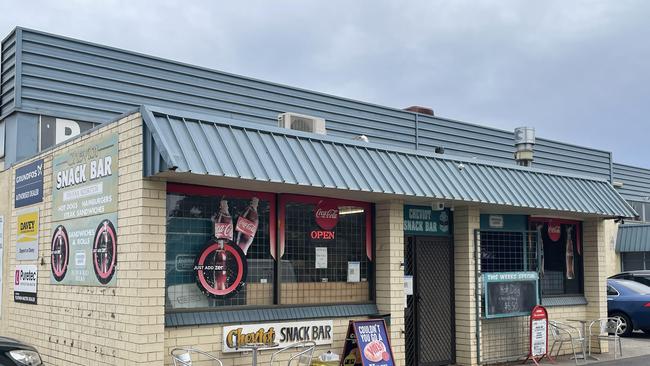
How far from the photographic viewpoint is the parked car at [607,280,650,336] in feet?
54.1

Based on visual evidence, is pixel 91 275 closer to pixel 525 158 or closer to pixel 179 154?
pixel 179 154

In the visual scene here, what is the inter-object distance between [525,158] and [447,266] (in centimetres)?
331

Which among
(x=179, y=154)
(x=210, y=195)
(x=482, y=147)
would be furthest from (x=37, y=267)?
(x=482, y=147)

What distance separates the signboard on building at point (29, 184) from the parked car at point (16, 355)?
328 centimetres

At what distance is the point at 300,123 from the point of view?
34.3 ft

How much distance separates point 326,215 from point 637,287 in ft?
35.3

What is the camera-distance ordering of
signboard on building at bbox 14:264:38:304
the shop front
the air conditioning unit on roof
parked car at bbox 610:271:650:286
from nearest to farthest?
the shop front, the air conditioning unit on roof, signboard on building at bbox 14:264:38:304, parked car at bbox 610:271:650:286

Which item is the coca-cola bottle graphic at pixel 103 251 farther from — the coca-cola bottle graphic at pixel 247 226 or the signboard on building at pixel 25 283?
the signboard on building at pixel 25 283

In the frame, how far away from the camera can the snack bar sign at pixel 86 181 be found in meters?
8.38

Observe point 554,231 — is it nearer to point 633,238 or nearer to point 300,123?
point 300,123

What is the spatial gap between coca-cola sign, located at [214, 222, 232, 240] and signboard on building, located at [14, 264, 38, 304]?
11.5 ft

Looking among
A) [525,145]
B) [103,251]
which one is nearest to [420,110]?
[525,145]

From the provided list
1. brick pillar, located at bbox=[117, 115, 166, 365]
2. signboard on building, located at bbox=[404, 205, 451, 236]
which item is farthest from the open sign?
brick pillar, located at bbox=[117, 115, 166, 365]

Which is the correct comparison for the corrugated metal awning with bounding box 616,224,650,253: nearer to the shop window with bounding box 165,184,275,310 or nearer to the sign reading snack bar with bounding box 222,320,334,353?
the sign reading snack bar with bounding box 222,320,334,353
